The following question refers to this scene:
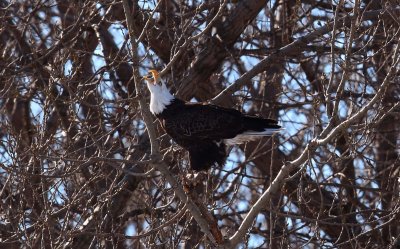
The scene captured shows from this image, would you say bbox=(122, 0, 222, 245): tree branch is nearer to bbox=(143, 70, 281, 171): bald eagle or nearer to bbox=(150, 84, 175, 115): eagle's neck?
bbox=(143, 70, 281, 171): bald eagle

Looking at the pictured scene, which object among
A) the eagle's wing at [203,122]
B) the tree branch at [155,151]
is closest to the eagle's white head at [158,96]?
the eagle's wing at [203,122]

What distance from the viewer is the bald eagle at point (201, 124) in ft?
24.3

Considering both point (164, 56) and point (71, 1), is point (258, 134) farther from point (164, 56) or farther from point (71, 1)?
point (71, 1)

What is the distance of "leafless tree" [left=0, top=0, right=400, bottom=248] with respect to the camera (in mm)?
7129

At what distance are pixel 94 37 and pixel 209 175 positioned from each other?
3620mm

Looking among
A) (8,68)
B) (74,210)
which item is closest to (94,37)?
(8,68)

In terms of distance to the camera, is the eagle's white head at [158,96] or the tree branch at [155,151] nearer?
the tree branch at [155,151]

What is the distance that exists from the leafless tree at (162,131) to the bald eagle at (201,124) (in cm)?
17

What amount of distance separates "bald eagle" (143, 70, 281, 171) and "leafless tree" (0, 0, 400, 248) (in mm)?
167

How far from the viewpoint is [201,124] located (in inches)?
291

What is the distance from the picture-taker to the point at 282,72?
977 cm

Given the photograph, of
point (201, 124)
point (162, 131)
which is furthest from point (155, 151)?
point (162, 131)

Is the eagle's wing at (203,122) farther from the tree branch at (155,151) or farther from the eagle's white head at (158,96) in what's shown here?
the tree branch at (155,151)

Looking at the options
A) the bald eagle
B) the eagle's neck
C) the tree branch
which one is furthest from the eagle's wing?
the tree branch
